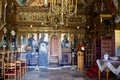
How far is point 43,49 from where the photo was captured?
40.6ft

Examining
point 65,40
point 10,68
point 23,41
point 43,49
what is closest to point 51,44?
point 43,49

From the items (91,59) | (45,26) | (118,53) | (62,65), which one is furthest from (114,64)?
(45,26)

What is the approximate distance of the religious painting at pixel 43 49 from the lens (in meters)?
12.3

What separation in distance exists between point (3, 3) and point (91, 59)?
21.4 ft

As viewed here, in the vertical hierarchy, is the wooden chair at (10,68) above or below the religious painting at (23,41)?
below

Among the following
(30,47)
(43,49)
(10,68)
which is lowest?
(10,68)

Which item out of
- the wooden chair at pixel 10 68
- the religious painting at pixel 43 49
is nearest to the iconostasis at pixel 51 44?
the religious painting at pixel 43 49

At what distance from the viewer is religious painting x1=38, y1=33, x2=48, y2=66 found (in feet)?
40.5

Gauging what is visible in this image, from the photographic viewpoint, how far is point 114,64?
7.46m

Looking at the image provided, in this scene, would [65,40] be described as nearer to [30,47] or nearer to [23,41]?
[30,47]

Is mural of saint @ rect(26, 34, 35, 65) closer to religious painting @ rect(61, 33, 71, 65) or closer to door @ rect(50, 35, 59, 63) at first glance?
door @ rect(50, 35, 59, 63)

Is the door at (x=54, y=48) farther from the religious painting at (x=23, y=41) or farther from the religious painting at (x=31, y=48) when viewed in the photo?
the religious painting at (x=23, y=41)

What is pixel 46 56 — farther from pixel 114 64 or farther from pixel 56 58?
pixel 114 64

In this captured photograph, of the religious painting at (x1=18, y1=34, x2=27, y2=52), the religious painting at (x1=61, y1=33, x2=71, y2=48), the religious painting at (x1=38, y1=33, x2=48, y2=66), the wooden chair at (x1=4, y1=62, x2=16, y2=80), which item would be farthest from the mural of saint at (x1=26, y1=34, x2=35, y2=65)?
the wooden chair at (x1=4, y1=62, x2=16, y2=80)
